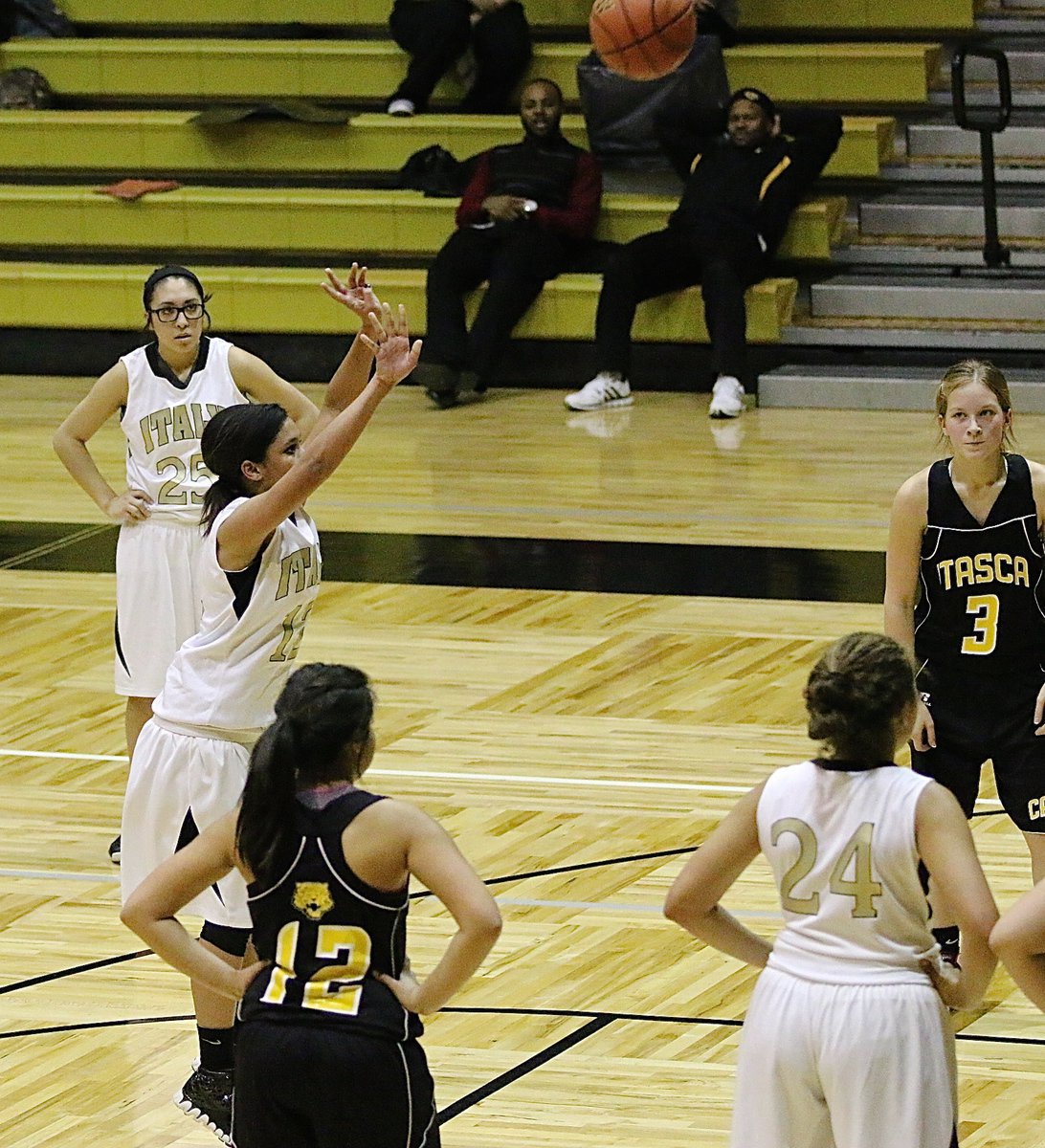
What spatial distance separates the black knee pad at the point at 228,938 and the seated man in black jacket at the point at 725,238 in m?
8.14

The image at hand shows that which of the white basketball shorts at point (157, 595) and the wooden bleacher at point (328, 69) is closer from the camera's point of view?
the white basketball shorts at point (157, 595)

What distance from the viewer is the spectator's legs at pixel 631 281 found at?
40.0 ft

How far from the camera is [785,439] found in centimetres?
1130

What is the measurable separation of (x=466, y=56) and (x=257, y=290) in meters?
2.04

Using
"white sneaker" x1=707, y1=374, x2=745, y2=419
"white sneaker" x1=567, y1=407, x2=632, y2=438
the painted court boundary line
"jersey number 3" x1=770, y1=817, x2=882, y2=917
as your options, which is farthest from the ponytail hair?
"white sneaker" x1=707, y1=374, x2=745, y2=419

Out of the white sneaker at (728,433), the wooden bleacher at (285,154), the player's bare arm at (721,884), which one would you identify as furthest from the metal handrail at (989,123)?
the player's bare arm at (721,884)

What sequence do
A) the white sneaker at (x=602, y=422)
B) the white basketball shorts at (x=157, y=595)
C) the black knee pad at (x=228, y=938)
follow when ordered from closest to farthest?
the black knee pad at (x=228, y=938)
the white basketball shorts at (x=157, y=595)
the white sneaker at (x=602, y=422)

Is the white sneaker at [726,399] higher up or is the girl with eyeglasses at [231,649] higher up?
the girl with eyeglasses at [231,649]

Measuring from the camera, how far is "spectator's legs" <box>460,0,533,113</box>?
533 inches

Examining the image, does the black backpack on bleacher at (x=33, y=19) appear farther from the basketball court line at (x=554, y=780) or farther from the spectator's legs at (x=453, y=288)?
the basketball court line at (x=554, y=780)

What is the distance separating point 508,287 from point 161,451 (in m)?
6.98

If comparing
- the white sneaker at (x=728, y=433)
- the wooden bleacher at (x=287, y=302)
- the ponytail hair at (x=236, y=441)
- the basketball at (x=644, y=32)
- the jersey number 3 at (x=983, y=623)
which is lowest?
the white sneaker at (x=728, y=433)

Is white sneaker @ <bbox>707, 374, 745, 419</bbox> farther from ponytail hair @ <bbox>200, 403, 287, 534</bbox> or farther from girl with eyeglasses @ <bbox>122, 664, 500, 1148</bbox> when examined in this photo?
girl with eyeglasses @ <bbox>122, 664, 500, 1148</bbox>

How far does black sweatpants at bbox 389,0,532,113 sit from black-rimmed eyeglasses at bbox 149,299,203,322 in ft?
27.6
